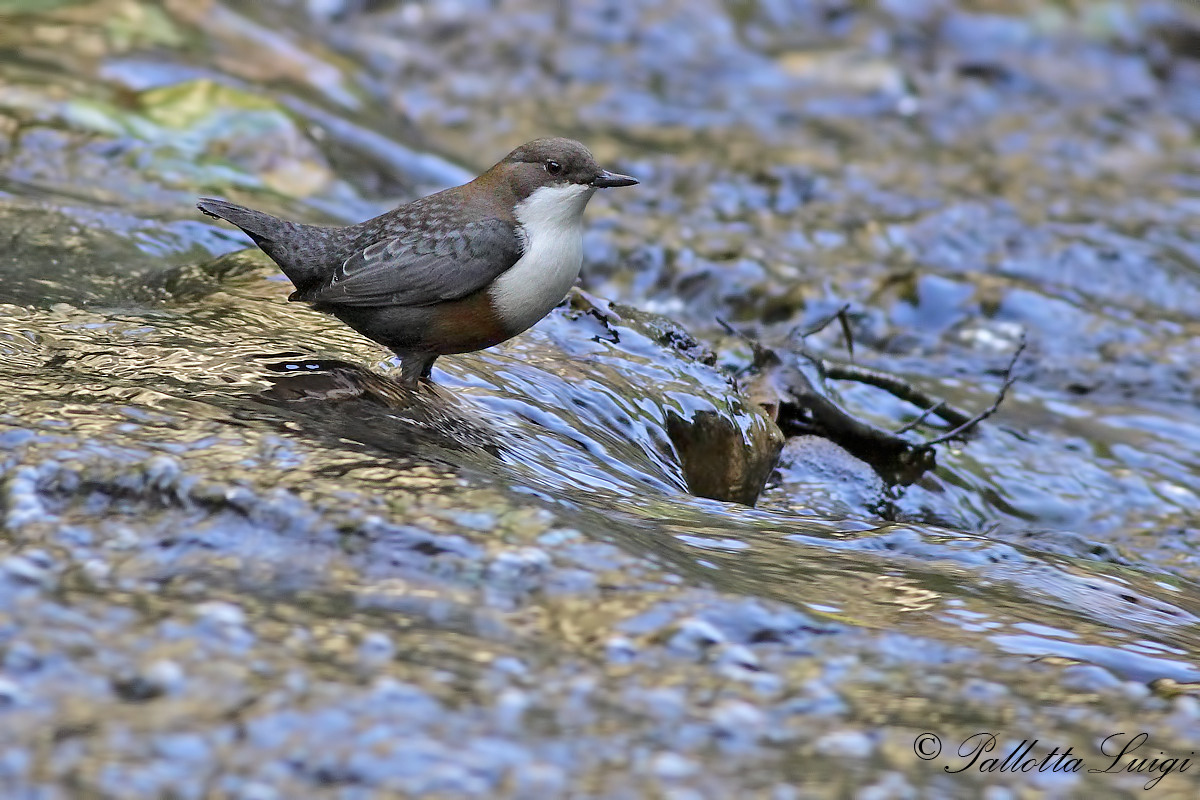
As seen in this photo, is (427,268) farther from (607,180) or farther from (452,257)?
(607,180)

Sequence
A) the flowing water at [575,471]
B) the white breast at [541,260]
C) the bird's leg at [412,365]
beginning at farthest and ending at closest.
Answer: the bird's leg at [412,365] < the white breast at [541,260] < the flowing water at [575,471]

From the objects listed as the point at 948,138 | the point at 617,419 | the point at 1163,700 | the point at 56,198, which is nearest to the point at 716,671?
the point at 1163,700

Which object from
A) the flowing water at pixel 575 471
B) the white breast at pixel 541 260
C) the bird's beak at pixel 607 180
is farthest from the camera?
the bird's beak at pixel 607 180

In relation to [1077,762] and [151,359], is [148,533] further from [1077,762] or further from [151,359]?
[1077,762]

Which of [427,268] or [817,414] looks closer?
[427,268]

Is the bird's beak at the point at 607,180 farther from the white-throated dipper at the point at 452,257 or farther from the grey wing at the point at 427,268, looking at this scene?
the grey wing at the point at 427,268

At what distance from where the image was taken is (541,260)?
4.05 meters

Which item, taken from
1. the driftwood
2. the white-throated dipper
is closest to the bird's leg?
the white-throated dipper

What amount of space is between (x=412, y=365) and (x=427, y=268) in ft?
1.03

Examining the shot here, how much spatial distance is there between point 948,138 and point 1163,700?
810 centimetres

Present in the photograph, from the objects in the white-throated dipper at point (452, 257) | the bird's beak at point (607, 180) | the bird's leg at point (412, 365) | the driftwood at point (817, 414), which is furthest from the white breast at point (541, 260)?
the driftwood at point (817, 414)

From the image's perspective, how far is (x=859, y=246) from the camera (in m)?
8.08

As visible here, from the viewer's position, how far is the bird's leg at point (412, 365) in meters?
4.16

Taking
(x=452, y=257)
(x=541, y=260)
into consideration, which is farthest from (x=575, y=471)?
(x=452, y=257)
